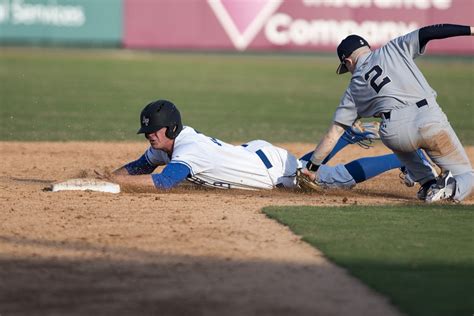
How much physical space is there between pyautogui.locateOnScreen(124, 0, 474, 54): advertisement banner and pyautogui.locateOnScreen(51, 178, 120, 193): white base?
21.0 metres

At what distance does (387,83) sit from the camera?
7598 millimetres

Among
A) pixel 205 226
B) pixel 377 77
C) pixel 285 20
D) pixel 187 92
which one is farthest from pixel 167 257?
pixel 285 20

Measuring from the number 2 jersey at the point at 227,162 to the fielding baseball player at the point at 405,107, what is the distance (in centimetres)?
47

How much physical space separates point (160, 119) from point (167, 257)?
7.11 ft

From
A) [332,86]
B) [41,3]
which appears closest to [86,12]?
[41,3]

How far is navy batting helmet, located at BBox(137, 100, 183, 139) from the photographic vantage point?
7648 mm

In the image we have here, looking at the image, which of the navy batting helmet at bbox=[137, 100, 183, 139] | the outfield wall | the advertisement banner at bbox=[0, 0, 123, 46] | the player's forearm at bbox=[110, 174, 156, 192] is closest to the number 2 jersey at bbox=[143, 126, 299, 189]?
the navy batting helmet at bbox=[137, 100, 183, 139]

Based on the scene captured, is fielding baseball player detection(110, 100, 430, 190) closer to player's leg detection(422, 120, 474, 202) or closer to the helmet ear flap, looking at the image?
the helmet ear flap

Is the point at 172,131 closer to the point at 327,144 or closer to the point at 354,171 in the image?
the point at 327,144

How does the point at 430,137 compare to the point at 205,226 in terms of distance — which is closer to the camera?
the point at 205,226

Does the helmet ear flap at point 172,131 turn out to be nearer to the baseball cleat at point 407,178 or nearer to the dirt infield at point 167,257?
the dirt infield at point 167,257

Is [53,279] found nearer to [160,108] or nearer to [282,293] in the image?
[282,293]

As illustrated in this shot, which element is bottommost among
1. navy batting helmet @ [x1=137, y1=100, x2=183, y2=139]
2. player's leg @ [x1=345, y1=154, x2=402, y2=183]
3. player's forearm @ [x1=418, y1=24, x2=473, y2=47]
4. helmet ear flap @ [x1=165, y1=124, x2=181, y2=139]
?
player's leg @ [x1=345, y1=154, x2=402, y2=183]

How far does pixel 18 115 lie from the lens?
15.2 meters
